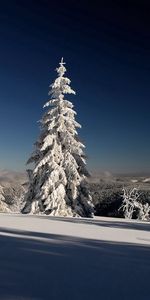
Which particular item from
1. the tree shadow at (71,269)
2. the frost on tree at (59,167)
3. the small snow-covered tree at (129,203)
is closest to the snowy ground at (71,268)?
the tree shadow at (71,269)

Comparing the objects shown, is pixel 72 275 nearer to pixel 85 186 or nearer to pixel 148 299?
pixel 148 299

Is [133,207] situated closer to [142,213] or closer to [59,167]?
[142,213]

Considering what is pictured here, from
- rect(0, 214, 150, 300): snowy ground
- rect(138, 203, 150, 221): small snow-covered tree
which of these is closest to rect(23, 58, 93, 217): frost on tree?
rect(0, 214, 150, 300): snowy ground

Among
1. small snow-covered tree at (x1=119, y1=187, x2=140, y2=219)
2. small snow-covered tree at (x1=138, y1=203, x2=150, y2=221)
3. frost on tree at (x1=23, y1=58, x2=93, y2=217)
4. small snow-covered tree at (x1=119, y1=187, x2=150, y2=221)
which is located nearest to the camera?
frost on tree at (x1=23, y1=58, x2=93, y2=217)

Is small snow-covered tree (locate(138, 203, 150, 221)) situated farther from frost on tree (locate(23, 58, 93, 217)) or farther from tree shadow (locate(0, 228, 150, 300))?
tree shadow (locate(0, 228, 150, 300))

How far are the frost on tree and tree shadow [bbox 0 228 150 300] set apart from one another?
19.5 meters

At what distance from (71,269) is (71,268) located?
0.21 ft

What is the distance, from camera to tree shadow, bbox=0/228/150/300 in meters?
4.03

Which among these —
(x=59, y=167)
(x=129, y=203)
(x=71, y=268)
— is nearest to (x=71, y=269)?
(x=71, y=268)

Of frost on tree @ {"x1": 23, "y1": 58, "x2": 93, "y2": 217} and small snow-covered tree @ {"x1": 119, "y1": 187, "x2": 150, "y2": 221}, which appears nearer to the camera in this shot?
frost on tree @ {"x1": 23, "y1": 58, "x2": 93, "y2": 217}

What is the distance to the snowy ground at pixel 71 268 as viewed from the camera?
4031 millimetres

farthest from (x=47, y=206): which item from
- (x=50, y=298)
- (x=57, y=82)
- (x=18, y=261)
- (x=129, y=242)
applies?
(x=50, y=298)

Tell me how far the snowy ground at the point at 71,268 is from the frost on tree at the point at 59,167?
19.2m

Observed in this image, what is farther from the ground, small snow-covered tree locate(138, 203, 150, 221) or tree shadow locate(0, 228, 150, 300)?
small snow-covered tree locate(138, 203, 150, 221)
